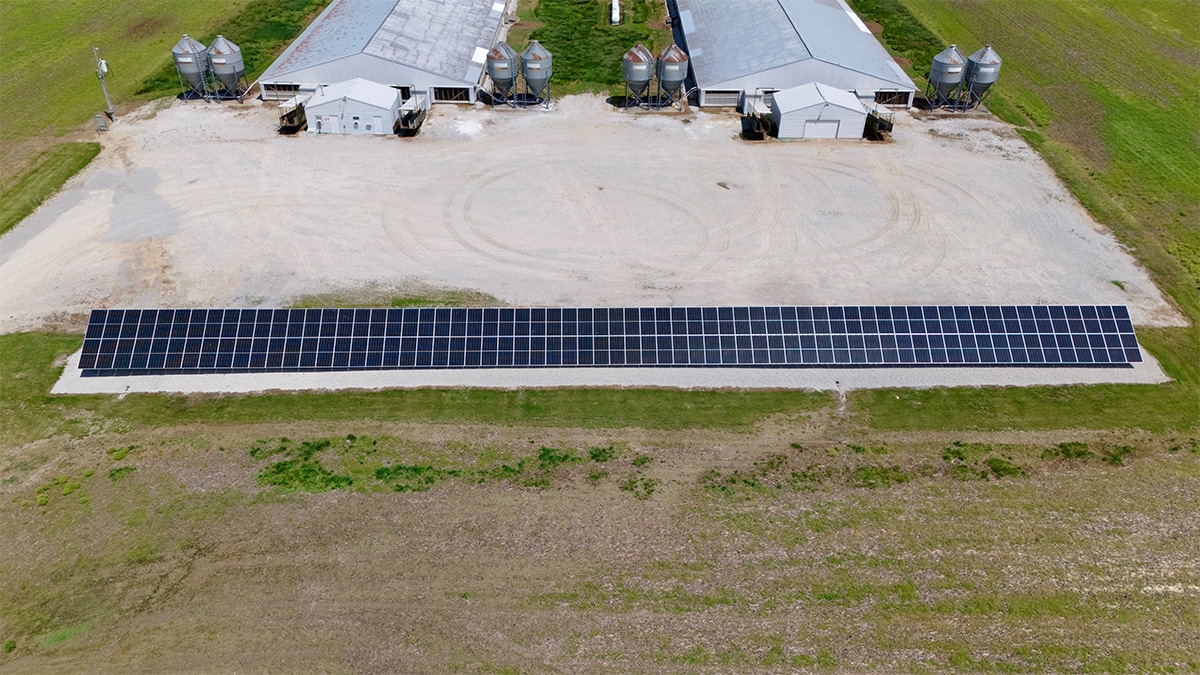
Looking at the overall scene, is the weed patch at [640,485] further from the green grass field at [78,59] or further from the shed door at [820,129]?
the green grass field at [78,59]

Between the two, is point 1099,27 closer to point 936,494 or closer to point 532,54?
point 532,54

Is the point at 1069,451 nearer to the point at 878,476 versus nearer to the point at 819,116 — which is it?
the point at 878,476

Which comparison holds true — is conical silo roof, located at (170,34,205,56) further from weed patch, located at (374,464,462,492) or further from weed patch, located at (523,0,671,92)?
weed patch, located at (374,464,462,492)

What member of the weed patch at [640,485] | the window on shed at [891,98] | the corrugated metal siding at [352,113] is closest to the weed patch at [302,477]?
the weed patch at [640,485]

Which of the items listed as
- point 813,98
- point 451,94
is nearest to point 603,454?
point 813,98

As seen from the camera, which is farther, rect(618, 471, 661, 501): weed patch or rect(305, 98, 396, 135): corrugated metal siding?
rect(305, 98, 396, 135): corrugated metal siding

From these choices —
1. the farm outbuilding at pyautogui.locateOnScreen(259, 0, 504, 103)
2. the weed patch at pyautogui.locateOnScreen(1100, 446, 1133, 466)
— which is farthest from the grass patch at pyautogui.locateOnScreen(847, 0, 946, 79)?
the weed patch at pyautogui.locateOnScreen(1100, 446, 1133, 466)

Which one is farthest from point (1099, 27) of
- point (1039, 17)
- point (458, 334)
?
point (458, 334)
